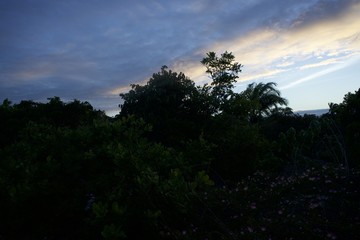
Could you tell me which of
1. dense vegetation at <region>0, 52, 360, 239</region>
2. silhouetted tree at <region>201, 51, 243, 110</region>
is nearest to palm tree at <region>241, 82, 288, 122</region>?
silhouetted tree at <region>201, 51, 243, 110</region>

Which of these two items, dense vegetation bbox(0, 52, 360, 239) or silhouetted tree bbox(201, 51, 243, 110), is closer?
dense vegetation bbox(0, 52, 360, 239)

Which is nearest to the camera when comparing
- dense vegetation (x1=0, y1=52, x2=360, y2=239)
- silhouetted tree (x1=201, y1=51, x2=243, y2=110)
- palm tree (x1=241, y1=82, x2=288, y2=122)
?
dense vegetation (x1=0, y1=52, x2=360, y2=239)

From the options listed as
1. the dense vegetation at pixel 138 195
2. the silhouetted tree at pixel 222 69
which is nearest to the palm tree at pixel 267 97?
the silhouetted tree at pixel 222 69

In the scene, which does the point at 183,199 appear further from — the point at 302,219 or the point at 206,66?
the point at 206,66

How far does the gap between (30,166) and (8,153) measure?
4.31 ft

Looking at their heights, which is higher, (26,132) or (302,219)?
(26,132)

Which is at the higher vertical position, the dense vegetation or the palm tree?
the palm tree

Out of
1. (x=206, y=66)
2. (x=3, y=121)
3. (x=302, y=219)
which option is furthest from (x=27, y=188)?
(x=206, y=66)

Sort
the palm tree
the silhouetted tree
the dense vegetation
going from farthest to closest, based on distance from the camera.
Answer: the palm tree
the silhouetted tree
the dense vegetation

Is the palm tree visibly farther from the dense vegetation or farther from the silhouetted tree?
the dense vegetation

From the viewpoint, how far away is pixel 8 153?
5426 mm

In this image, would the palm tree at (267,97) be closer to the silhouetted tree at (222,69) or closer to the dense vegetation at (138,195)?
the silhouetted tree at (222,69)

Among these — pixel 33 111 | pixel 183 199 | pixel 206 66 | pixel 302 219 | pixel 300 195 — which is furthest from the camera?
pixel 206 66

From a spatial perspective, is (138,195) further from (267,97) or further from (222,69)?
(267,97)
